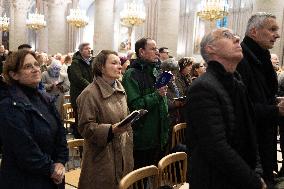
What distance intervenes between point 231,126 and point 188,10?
19400 mm

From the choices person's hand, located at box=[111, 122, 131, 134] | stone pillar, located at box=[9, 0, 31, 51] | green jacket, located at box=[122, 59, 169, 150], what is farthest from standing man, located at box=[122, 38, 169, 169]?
stone pillar, located at box=[9, 0, 31, 51]

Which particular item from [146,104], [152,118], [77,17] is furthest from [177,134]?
[77,17]

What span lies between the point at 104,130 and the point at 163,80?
3.56ft

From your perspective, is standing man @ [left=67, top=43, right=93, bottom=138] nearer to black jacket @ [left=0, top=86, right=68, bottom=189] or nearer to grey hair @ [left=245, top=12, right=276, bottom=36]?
black jacket @ [left=0, top=86, right=68, bottom=189]

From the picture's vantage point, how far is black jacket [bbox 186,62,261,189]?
2.23 meters

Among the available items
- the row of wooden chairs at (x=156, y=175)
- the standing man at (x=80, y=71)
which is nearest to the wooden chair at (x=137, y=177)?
the row of wooden chairs at (x=156, y=175)

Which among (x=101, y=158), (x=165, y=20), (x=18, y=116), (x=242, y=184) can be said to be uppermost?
(x=165, y=20)

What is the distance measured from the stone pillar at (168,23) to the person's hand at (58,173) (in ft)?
31.7

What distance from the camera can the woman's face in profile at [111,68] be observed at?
357cm

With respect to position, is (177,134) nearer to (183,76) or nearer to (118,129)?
(118,129)

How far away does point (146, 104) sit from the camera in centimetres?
409

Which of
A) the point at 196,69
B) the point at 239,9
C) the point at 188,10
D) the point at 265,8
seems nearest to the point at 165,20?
the point at 265,8

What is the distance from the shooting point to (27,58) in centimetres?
298

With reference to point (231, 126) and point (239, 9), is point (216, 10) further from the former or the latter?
point (231, 126)
